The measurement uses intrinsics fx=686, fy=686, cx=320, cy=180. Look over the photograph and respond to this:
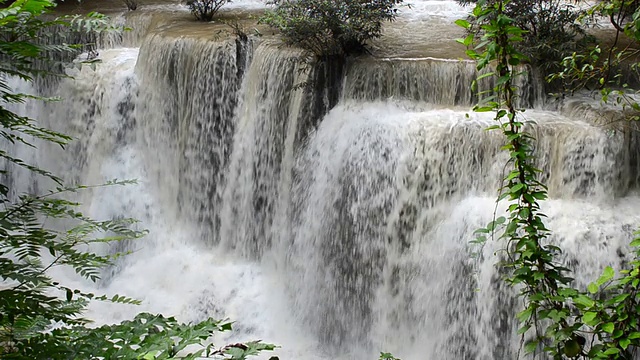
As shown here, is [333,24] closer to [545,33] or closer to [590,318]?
[545,33]

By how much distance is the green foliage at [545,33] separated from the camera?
21.1ft

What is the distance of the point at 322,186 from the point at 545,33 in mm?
2654

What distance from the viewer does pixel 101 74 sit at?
9.18 metres

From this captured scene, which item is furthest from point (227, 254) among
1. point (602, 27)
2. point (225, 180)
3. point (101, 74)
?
point (602, 27)

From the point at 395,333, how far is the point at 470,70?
259 centimetres

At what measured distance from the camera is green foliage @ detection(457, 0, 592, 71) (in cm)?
644

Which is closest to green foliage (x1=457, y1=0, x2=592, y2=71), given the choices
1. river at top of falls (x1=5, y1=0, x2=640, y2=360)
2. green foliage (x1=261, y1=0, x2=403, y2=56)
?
river at top of falls (x1=5, y1=0, x2=640, y2=360)

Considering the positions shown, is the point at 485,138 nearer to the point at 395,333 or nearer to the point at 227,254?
the point at 395,333

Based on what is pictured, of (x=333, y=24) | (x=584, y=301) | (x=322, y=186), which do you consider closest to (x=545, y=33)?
(x=333, y=24)

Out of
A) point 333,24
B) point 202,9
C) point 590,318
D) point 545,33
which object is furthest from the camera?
point 202,9

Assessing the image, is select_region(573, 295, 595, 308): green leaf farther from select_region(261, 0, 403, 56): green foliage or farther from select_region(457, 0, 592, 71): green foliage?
select_region(261, 0, 403, 56): green foliage

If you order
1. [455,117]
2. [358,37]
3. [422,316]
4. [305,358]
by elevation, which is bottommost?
[305,358]

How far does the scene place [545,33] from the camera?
264 inches

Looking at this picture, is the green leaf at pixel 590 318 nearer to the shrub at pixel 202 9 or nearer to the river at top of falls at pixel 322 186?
the river at top of falls at pixel 322 186
